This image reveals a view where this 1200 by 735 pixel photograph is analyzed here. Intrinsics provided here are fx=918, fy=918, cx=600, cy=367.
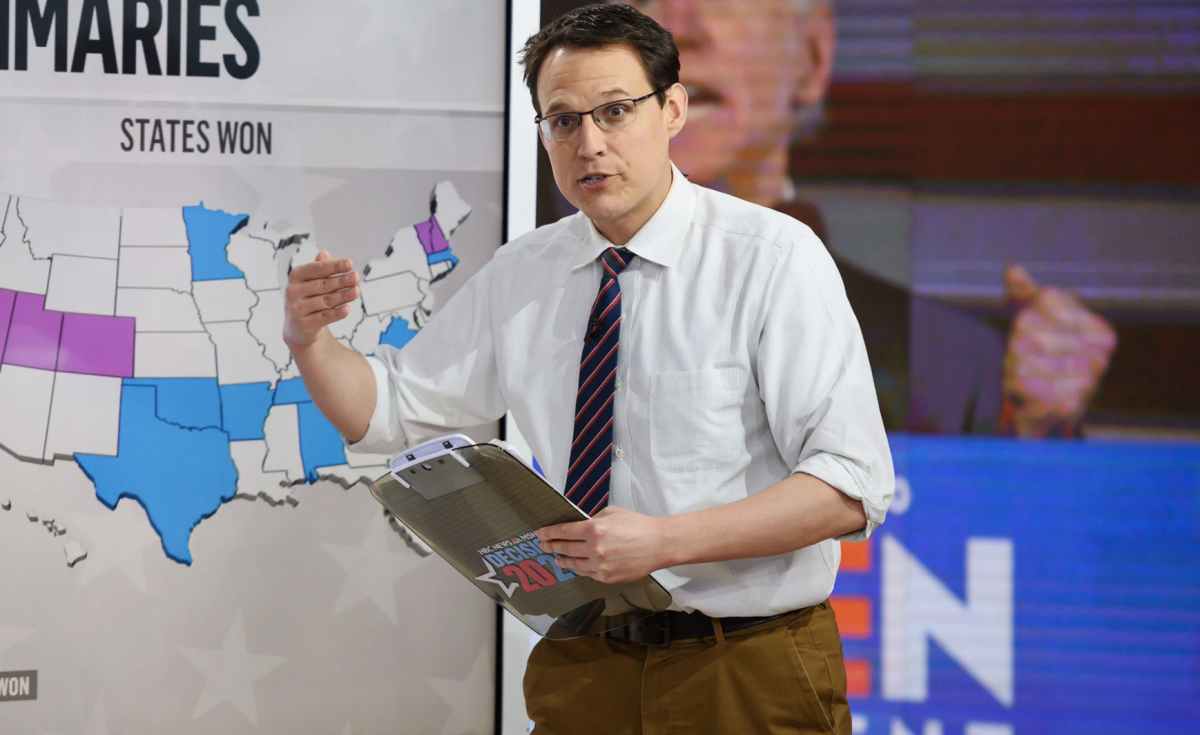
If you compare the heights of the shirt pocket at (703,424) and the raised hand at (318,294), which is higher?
the raised hand at (318,294)

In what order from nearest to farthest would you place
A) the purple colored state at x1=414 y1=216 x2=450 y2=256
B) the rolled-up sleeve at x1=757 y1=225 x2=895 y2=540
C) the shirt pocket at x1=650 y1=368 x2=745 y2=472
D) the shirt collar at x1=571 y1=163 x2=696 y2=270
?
the rolled-up sleeve at x1=757 y1=225 x2=895 y2=540
the shirt pocket at x1=650 y1=368 x2=745 y2=472
the shirt collar at x1=571 y1=163 x2=696 y2=270
the purple colored state at x1=414 y1=216 x2=450 y2=256

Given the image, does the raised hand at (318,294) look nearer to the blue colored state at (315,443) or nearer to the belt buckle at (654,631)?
the belt buckle at (654,631)

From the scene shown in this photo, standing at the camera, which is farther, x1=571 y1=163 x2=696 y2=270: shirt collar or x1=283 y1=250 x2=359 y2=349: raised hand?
x1=571 y1=163 x2=696 y2=270: shirt collar

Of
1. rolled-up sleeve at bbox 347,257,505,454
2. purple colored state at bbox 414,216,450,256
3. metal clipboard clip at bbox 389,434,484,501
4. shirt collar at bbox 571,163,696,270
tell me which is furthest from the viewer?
purple colored state at bbox 414,216,450,256

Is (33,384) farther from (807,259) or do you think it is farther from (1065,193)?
(1065,193)

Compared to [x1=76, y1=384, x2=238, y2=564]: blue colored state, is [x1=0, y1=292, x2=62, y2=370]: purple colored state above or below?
above

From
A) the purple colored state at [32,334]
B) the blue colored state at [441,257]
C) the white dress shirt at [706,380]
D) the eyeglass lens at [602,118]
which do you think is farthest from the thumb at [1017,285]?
the purple colored state at [32,334]

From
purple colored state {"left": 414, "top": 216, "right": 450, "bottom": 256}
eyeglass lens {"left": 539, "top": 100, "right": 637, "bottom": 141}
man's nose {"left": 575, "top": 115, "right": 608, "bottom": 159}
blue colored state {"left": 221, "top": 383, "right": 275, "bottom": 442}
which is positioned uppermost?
eyeglass lens {"left": 539, "top": 100, "right": 637, "bottom": 141}

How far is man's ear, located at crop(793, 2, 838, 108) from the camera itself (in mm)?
2518

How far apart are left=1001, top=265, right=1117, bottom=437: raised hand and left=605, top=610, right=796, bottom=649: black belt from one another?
1341mm

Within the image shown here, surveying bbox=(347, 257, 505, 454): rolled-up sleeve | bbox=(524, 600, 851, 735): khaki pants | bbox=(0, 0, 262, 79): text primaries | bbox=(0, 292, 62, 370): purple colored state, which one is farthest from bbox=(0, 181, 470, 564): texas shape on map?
bbox=(524, 600, 851, 735): khaki pants

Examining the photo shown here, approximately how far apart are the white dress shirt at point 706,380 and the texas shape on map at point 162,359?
91 cm

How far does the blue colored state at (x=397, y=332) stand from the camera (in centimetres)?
258

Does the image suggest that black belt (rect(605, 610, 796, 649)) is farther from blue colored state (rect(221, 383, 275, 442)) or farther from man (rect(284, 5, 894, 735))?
blue colored state (rect(221, 383, 275, 442))
